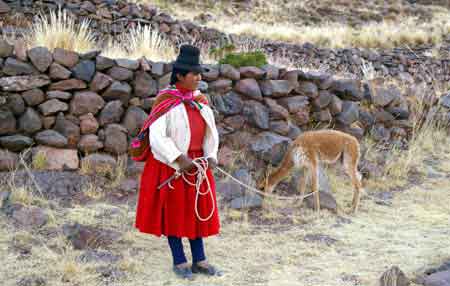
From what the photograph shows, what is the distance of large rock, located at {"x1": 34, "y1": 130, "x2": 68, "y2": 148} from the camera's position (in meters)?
7.42

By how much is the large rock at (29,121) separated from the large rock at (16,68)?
18.3 inches

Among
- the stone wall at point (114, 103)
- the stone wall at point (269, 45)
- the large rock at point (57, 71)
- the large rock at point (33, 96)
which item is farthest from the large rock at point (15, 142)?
the stone wall at point (269, 45)

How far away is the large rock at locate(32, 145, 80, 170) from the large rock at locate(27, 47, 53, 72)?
1.03 meters

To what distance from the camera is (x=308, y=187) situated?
8.41 metres

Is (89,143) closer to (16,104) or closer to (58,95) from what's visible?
(58,95)

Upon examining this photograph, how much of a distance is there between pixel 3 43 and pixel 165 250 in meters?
3.46

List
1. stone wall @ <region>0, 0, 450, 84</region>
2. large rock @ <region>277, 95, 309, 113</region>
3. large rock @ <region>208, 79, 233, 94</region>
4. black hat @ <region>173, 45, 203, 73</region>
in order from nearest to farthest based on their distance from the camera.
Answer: black hat @ <region>173, 45, 203, 73</region> → large rock @ <region>208, 79, 233, 94</region> → large rock @ <region>277, 95, 309, 113</region> → stone wall @ <region>0, 0, 450, 84</region>

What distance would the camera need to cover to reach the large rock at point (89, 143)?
25.1 feet

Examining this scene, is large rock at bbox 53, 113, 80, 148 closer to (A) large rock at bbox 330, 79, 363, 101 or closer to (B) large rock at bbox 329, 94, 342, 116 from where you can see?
(B) large rock at bbox 329, 94, 342, 116

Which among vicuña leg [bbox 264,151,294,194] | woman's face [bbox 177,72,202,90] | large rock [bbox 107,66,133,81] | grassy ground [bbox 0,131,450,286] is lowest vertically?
grassy ground [bbox 0,131,450,286]

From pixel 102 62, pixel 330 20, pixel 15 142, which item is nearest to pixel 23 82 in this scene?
pixel 15 142

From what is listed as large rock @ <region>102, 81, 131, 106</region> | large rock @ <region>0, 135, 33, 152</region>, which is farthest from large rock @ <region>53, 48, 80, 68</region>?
large rock @ <region>0, 135, 33, 152</region>

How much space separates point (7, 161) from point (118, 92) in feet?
5.47

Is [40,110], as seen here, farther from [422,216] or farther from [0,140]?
[422,216]
